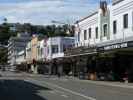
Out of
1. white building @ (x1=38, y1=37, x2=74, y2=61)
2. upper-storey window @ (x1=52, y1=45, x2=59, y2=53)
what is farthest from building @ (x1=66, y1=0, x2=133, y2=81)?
upper-storey window @ (x1=52, y1=45, x2=59, y2=53)

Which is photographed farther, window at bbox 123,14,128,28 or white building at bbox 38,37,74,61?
white building at bbox 38,37,74,61

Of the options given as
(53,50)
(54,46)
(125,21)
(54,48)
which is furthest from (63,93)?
(53,50)

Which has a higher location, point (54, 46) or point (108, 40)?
point (54, 46)

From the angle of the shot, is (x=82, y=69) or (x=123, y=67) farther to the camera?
(x=82, y=69)

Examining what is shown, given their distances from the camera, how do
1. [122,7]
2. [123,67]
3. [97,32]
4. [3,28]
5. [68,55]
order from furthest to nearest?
[3,28], [68,55], [97,32], [123,67], [122,7]

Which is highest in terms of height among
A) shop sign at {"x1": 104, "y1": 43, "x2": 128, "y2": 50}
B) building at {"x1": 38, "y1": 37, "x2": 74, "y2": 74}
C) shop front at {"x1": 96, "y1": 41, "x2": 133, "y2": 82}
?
building at {"x1": 38, "y1": 37, "x2": 74, "y2": 74}

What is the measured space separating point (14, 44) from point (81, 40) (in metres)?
130

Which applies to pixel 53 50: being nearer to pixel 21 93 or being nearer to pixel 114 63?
pixel 114 63

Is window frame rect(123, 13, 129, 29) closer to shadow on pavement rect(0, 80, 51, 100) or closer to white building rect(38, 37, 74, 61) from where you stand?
shadow on pavement rect(0, 80, 51, 100)

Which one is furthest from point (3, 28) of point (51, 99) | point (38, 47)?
point (51, 99)

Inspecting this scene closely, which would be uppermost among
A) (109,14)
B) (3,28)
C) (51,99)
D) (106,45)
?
(3,28)

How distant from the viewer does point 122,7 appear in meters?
53.4

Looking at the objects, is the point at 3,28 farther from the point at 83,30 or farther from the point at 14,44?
the point at 83,30

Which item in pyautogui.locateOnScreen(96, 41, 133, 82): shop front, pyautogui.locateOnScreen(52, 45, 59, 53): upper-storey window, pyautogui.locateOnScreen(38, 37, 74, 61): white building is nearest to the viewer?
pyautogui.locateOnScreen(96, 41, 133, 82): shop front
